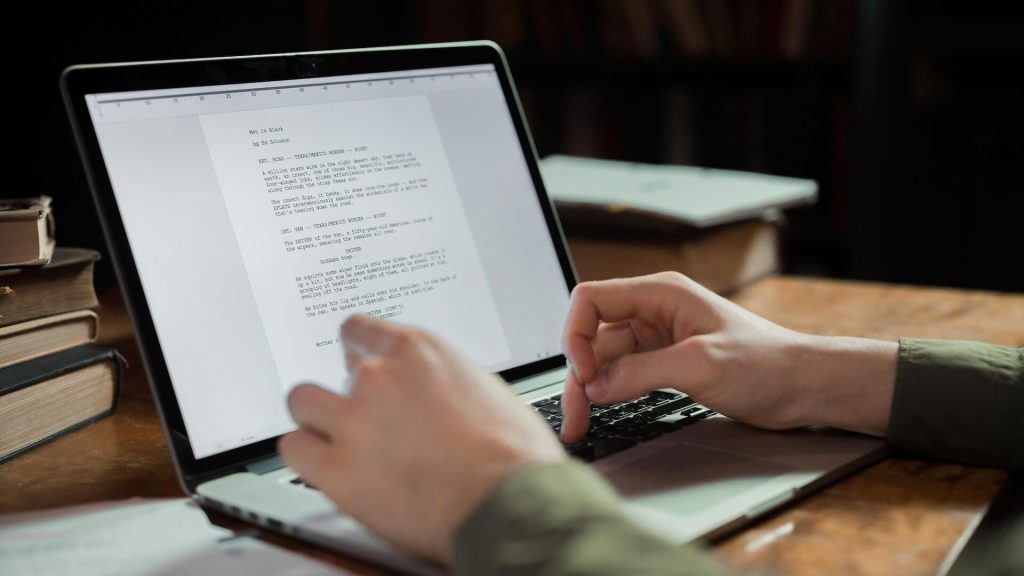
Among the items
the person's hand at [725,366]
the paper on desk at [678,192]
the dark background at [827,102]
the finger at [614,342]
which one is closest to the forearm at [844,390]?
the person's hand at [725,366]

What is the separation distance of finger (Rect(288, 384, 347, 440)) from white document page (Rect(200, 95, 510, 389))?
0.15m

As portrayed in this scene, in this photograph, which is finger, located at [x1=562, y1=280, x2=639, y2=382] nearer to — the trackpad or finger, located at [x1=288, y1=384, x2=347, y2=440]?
the trackpad

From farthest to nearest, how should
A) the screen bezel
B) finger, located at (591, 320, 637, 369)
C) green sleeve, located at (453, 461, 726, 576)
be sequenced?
finger, located at (591, 320, 637, 369) < the screen bezel < green sleeve, located at (453, 461, 726, 576)

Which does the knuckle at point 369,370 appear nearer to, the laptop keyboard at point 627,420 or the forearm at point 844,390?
the laptop keyboard at point 627,420

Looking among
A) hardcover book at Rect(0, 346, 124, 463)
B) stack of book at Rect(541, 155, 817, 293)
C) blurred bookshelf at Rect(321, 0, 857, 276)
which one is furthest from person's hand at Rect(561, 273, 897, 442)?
blurred bookshelf at Rect(321, 0, 857, 276)

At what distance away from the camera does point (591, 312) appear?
741 mm

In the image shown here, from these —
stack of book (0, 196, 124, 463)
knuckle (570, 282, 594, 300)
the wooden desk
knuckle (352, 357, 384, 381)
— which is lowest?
the wooden desk

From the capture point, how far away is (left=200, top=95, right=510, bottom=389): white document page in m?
0.73

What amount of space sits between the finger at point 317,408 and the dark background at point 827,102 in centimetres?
119

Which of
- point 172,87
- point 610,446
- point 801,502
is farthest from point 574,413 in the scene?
point 172,87

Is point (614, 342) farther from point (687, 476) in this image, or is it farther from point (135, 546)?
point (135, 546)

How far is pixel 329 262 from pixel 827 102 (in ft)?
5.81

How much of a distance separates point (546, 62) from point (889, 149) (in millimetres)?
898

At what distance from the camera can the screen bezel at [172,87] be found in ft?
2.15
